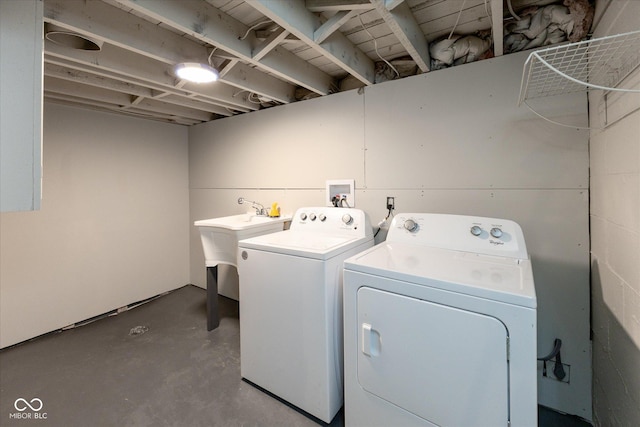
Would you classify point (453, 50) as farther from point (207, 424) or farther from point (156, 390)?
point (156, 390)

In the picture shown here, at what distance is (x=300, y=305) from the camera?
1590 millimetres

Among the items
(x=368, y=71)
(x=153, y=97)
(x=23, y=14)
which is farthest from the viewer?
(x=153, y=97)

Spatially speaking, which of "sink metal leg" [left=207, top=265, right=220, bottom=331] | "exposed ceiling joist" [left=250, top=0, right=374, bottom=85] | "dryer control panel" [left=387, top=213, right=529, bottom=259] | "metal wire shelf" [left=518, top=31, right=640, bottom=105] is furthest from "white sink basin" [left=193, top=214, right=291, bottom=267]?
"metal wire shelf" [left=518, top=31, right=640, bottom=105]

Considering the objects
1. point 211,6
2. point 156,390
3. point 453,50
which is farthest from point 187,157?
point 453,50

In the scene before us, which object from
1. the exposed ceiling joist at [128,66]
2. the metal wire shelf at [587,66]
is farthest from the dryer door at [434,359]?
the exposed ceiling joist at [128,66]

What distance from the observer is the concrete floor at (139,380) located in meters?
1.62

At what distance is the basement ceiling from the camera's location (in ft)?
4.41

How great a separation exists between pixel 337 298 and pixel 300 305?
22cm

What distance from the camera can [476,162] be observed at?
1803 mm

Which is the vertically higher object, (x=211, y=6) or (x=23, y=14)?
(x=211, y=6)

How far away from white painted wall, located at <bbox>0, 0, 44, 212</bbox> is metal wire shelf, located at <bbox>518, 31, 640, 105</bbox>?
1.63 m

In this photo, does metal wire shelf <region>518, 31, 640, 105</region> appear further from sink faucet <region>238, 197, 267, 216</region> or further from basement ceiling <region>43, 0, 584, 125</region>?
sink faucet <region>238, 197, 267, 216</region>

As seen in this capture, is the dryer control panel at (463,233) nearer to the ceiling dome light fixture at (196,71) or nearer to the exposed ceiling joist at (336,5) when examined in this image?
the exposed ceiling joist at (336,5)

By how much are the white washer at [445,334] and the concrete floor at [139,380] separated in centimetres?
56
